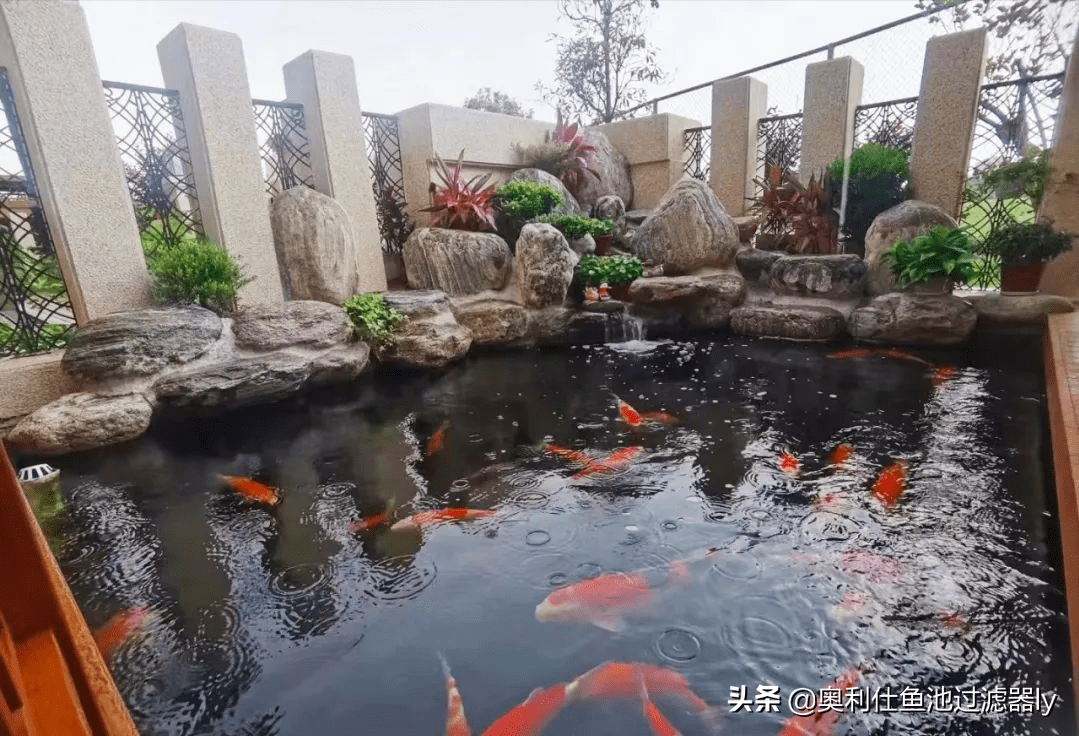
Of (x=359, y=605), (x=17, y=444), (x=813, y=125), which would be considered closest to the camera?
(x=359, y=605)

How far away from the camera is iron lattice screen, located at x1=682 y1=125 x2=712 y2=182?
489 inches

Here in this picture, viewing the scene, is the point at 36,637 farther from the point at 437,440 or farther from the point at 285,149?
the point at 285,149

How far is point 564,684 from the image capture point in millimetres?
2389

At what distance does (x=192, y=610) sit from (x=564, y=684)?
2071mm

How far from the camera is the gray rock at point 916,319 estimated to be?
6.98 metres

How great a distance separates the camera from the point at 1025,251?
701 cm

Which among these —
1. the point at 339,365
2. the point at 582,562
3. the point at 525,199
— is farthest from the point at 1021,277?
the point at 339,365

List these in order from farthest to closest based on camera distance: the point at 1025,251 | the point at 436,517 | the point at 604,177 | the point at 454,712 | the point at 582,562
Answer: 1. the point at 604,177
2. the point at 1025,251
3. the point at 436,517
4. the point at 582,562
5. the point at 454,712

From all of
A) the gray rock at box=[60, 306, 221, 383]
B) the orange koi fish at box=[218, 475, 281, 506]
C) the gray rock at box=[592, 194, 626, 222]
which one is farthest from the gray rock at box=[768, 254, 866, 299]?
the gray rock at box=[60, 306, 221, 383]

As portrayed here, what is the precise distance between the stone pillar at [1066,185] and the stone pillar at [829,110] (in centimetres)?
275

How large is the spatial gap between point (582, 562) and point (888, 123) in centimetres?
1005

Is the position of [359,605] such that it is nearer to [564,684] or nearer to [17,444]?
[564,684]

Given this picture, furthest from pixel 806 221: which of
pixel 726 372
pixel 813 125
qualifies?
pixel 726 372

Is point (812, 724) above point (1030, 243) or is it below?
below
